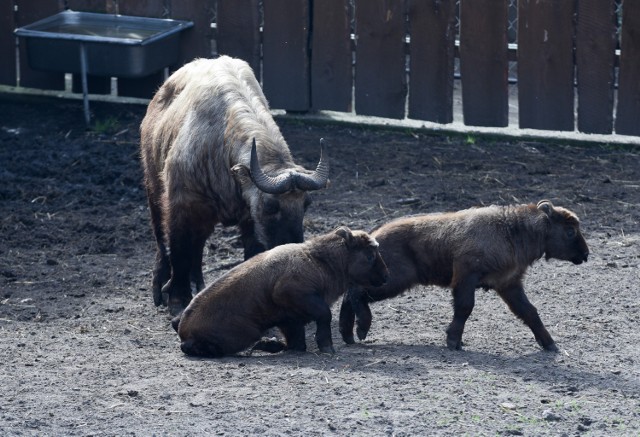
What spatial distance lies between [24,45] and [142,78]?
1212 millimetres

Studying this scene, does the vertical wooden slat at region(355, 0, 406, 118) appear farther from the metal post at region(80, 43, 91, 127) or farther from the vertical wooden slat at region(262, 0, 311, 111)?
the metal post at region(80, 43, 91, 127)

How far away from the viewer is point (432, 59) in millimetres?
10977

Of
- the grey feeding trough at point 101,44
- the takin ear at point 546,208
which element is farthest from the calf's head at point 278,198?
the grey feeding trough at point 101,44

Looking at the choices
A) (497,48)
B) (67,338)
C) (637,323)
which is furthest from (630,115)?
(67,338)

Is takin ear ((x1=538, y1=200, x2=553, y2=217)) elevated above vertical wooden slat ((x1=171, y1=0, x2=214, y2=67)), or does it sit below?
below

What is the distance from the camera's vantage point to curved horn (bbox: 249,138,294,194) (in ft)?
21.7

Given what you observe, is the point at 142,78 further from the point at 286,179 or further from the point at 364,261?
the point at 364,261

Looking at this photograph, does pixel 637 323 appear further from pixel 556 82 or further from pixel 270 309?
pixel 556 82

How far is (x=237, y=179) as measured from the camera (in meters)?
7.06

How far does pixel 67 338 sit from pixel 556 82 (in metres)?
5.66

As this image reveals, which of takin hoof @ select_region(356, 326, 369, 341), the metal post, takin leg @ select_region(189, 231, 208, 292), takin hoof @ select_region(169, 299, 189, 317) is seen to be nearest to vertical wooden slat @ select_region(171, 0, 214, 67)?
the metal post

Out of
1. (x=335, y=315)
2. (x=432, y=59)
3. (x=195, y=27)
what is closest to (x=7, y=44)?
(x=195, y=27)

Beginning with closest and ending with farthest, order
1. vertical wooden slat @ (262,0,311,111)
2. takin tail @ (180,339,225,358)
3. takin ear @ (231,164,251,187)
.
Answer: takin tail @ (180,339,225,358), takin ear @ (231,164,251,187), vertical wooden slat @ (262,0,311,111)

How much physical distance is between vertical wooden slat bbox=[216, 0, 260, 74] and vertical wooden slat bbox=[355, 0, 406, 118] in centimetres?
98
